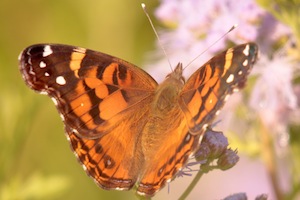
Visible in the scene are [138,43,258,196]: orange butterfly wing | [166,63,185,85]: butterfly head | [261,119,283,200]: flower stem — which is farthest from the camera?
[261,119,283,200]: flower stem

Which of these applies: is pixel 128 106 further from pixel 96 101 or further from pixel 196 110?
pixel 196 110

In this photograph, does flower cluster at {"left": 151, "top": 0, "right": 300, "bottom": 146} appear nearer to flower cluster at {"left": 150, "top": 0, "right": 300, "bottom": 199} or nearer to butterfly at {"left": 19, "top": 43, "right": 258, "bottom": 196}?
flower cluster at {"left": 150, "top": 0, "right": 300, "bottom": 199}

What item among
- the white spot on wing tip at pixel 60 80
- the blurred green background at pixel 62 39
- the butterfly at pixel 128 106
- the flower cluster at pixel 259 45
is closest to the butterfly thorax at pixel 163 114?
the butterfly at pixel 128 106

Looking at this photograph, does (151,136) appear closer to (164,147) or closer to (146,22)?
(164,147)

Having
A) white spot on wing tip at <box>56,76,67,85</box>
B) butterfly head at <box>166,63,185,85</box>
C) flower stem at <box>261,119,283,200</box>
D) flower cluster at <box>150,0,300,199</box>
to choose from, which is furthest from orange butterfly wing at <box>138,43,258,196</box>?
flower stem at <box>261,119,283,200</box>

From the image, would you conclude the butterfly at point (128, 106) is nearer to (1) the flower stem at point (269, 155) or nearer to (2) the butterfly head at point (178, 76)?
(2) the butterfly head at point (178, 76)
